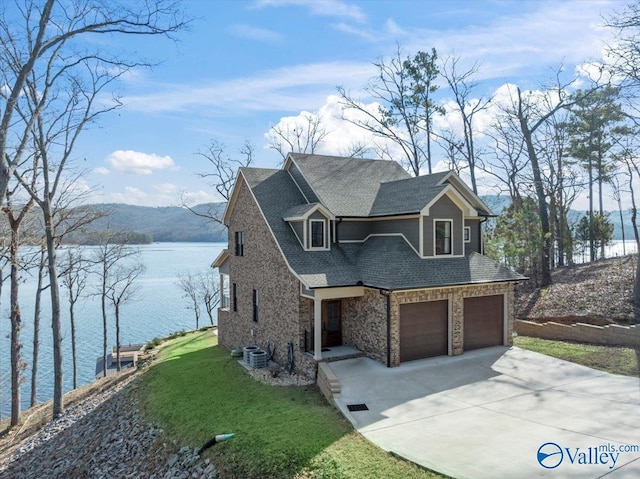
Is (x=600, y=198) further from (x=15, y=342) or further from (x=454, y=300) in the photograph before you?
(x=15, y=342)

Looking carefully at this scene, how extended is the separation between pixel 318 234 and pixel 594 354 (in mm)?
10618

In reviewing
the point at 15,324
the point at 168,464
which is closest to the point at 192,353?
the point at 15,324

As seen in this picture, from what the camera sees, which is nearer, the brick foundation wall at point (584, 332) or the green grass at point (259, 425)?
the green grass at point (259, 425)

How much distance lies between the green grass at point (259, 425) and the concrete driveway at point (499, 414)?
61cm

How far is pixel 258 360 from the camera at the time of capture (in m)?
16.1

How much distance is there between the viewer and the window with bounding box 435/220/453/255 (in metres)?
15.9

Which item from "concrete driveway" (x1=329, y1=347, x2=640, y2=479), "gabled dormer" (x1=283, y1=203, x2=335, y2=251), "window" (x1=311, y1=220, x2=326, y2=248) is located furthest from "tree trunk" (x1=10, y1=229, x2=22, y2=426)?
"concrete driveway" (x1=329, y1=347, x2=640, y2=479)

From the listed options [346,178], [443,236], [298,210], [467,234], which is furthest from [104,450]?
[467,234]

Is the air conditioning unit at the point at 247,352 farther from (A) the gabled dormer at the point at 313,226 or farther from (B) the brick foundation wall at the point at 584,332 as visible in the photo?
(B) the brick foundation wall at the point at 584,332

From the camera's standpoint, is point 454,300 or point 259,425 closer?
point 259,425

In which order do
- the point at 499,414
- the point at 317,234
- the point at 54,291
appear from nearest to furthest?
the point at 499,414
the point at 317,234
the point at 54,291

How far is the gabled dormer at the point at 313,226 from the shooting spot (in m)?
16.0

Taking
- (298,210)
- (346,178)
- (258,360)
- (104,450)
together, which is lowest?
(104,450)

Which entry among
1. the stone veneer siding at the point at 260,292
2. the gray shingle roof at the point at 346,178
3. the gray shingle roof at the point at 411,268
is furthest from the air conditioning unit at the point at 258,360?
the gray shingle roof at the point at 346,178
